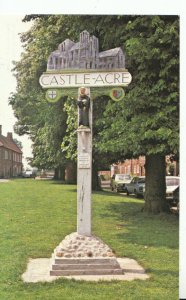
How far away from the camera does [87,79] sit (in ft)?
20.4

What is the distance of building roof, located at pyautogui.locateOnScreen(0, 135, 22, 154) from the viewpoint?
6941 mm

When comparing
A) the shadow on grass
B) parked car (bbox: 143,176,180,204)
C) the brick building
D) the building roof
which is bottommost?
the shadow on grass

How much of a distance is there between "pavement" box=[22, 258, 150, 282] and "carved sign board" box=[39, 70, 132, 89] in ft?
7.31

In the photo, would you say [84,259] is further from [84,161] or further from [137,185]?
[137,185]

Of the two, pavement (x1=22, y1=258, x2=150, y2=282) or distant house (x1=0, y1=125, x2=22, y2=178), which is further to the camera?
distant house (x1=0, y1=125, x2=22, y2=178)

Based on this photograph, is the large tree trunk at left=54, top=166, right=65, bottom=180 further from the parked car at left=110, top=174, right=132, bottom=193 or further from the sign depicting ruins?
the sign depicting ruins

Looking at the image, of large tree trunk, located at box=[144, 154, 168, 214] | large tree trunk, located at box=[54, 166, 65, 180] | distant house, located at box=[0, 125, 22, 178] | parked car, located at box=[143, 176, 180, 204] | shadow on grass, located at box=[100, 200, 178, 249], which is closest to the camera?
distant house, located at box=[0, 125, 22, 178]

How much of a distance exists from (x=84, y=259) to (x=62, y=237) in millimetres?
1087

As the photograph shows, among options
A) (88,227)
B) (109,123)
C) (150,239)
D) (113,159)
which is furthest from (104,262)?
(113,159)

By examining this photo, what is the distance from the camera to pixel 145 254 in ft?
22.8

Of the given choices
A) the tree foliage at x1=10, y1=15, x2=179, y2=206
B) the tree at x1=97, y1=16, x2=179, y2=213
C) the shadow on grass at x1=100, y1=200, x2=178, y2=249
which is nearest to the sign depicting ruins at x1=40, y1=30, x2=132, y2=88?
→ the tree foliage at x1=10, y1=15, x2=179, y2=206

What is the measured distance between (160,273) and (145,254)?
911 mm

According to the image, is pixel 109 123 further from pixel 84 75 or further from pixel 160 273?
pixel 160 273

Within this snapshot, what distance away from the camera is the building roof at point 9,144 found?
6941 mm
